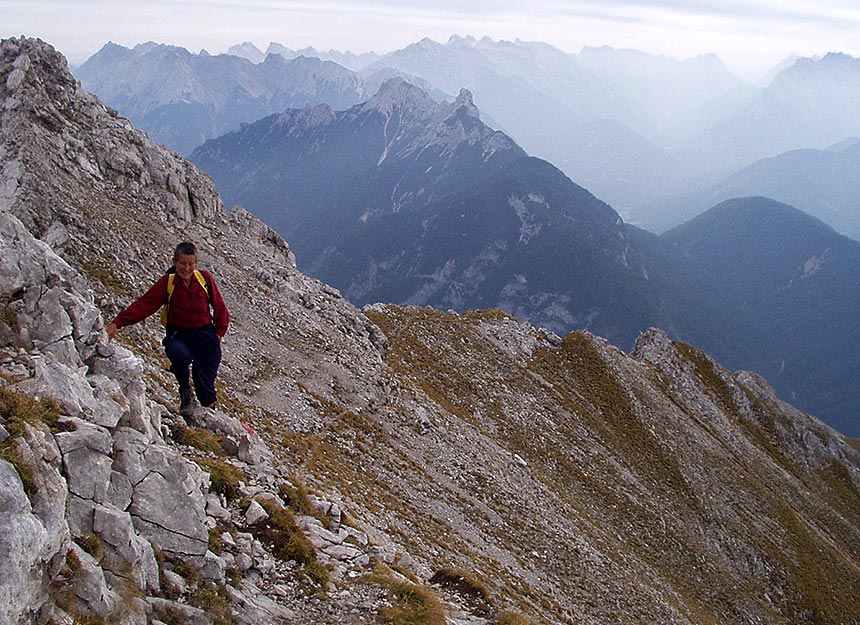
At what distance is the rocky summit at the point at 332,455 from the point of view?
405 inches

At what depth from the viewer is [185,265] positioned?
1463 centimetres

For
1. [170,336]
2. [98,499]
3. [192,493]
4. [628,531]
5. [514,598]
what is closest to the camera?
[98,499]

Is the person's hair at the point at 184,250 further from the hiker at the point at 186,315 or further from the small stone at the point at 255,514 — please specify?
the small stone at the point at 255,514

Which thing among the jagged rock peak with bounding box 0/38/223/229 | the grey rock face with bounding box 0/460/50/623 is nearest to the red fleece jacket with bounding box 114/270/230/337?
the grey rock face with bounding box 0/460/50/623

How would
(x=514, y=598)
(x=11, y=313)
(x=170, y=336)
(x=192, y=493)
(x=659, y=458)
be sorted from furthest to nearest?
(x=659, y=458), (x=514, y=598), (x=170, y=336), (x=11, y=313), (x=192, y=493)

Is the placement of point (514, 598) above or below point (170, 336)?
below

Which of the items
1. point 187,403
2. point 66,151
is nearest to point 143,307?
point 187,403

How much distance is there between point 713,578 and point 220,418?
128 feet

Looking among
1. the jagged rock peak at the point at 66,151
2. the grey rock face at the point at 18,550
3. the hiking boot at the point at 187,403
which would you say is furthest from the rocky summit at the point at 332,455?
the hiking boot at the point at 187,403

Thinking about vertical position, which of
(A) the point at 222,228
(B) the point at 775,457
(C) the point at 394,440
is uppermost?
(B) the point at 775,457

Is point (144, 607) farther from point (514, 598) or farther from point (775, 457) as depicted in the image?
point (775, 457)

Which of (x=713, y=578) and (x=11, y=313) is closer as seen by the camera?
(x=11, y=313)

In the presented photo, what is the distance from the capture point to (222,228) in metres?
44.4

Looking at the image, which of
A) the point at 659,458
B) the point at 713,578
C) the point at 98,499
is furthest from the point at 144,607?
the point at 659,458
